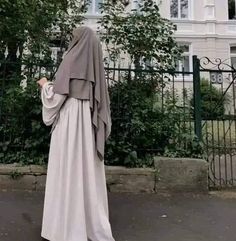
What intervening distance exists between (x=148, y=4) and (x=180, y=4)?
19845 mm

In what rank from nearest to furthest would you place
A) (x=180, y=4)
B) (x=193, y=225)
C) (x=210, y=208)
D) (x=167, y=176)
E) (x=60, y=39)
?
(x=193, y=225) → (x=210, y=208) → (x=167, y=176) → (x=60, y=39) → (x=180, y=4)

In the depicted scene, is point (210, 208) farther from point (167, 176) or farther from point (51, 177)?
point (51, 177)

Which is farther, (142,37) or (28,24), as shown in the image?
(142,37)

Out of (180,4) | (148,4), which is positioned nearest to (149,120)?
(148,4)

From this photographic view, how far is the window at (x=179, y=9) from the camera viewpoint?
27.7m

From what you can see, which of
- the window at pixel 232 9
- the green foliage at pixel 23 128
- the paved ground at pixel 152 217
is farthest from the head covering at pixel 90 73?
the window at pixel 232 9

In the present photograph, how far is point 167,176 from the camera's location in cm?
674

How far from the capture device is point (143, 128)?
22.6 ft

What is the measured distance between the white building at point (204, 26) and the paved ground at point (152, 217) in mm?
21399

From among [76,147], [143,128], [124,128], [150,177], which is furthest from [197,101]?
[76,147]

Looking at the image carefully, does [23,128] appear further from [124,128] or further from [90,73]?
[90,73]

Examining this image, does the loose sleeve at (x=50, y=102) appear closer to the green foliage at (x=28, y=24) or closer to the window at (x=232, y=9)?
the green foliage at (x=28, y=24)

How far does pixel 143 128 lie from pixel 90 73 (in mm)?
2754

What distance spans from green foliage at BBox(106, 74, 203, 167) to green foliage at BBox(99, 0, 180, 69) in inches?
44.3
